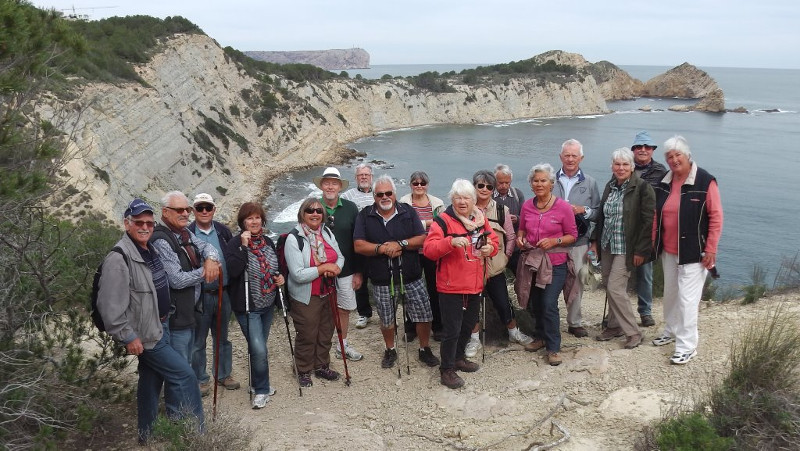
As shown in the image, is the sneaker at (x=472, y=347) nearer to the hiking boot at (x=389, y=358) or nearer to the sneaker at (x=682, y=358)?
the hiking boot at (x=389, y=358)

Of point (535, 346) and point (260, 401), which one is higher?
point (535, 346)

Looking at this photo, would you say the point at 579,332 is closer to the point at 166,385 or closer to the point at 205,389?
the point at 205,389

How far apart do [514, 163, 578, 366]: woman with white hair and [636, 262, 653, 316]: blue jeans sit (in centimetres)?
142

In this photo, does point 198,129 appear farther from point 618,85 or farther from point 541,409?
point 618,85

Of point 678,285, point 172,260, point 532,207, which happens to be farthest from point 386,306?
point 678,285

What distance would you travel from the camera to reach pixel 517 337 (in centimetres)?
561

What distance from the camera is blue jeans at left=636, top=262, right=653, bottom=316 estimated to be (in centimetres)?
598

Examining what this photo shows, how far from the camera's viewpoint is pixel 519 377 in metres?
4.88

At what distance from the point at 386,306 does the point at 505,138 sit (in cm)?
5166

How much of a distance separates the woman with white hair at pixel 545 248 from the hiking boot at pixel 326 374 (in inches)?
73.2

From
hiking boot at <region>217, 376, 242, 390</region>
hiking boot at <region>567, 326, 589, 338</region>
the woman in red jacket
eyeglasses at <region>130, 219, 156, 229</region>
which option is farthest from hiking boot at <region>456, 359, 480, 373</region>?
eyeglasses at <region>130, 219, 156, 229</region>

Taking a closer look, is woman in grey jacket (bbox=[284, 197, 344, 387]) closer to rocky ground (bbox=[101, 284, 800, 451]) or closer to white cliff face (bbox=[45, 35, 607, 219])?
rocky ground (bbox=[101, 284, 800, 451])

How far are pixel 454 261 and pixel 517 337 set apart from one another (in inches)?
61.8

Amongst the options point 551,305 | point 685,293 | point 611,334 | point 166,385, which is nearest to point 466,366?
point 551,305
